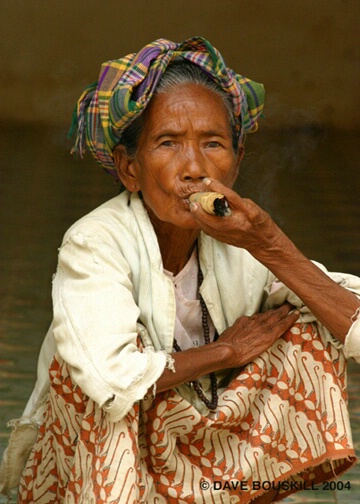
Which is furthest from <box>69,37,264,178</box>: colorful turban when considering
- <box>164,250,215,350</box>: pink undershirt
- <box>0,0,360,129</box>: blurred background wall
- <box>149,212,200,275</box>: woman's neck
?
<box>0,0,360,129</box>: blurred background wall

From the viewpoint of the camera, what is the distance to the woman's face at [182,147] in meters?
2.96

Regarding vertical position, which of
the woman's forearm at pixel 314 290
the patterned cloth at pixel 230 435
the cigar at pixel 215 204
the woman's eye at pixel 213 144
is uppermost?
the woman's eye at pixel 213 144

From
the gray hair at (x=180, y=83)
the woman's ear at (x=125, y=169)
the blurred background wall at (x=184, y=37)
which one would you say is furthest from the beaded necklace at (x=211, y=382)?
the blurred background wall at (x=184, y=37)

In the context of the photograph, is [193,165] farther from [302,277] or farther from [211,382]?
[211,382]

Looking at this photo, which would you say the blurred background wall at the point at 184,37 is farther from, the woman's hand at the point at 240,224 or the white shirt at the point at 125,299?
the woman's hand at the point at 240,224

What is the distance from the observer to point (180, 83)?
303cm

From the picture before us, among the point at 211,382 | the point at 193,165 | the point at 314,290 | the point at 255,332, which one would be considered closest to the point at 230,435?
the point at 211,382

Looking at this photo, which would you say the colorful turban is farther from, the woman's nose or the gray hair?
the woman's nose

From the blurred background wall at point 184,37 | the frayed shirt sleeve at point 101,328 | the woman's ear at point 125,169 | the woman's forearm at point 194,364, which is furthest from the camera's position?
the blurred background wall at point 184,37

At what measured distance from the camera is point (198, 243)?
322 centimetres

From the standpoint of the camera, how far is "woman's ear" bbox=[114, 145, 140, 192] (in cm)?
312

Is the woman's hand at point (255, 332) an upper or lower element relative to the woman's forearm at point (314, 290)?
lower

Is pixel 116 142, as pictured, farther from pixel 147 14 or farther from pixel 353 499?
pixel 147 14

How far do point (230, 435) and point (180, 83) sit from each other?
966 millimetres
